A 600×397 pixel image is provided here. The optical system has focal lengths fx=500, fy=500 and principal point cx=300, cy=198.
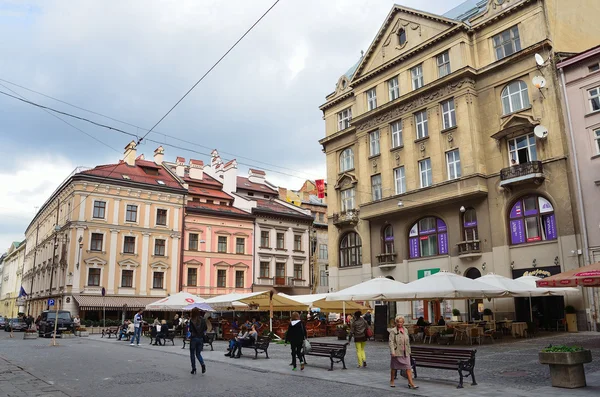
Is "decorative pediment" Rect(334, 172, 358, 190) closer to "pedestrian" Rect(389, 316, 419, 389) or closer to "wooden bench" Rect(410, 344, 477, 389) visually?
"wooden bench" Rect(410, 344, 477, 389)

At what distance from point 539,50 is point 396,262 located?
52.9ft

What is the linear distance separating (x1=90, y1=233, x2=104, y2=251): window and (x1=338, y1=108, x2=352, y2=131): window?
2360 centimetres

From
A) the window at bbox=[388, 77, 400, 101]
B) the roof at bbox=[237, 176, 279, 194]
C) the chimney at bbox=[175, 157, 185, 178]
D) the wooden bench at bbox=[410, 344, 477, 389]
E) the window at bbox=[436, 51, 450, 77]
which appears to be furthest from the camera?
the roof at bbox=[237, 176, 279, 194]

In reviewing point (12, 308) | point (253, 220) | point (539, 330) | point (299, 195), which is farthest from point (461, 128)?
point (12, 308)

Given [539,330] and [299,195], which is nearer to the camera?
[539,330]

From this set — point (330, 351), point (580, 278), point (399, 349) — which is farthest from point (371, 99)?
point (399, 349)

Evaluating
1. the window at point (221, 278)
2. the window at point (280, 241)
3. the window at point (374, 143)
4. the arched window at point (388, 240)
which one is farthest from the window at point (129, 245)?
the window at point (374, 143)

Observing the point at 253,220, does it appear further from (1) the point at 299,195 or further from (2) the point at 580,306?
(2) the point at 580,306

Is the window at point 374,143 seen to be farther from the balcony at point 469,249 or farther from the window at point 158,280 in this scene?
the window at point 158,280

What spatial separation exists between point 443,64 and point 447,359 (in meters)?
25.5

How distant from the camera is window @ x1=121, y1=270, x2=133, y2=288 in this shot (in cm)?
4569

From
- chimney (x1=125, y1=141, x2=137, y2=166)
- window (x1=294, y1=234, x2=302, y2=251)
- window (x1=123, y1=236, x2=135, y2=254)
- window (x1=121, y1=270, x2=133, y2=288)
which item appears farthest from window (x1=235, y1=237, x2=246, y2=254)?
chimney (x1=125, y1=141, x2=137, y2=166)

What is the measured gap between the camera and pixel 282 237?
56.3 meters

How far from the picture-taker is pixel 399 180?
35.4 meters
